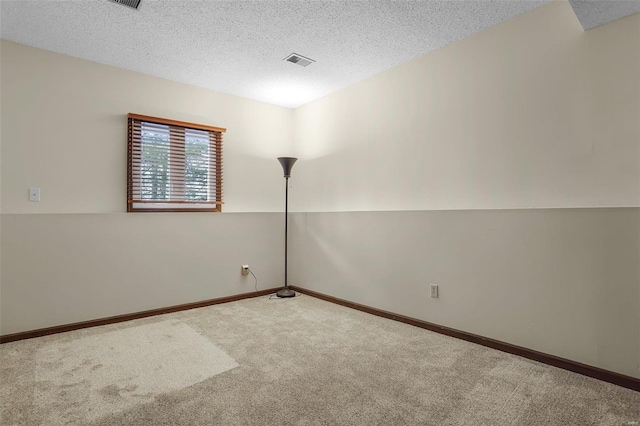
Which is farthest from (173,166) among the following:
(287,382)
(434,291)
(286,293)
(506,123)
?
(506,123)

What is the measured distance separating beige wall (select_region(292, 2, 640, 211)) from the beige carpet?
1.17 m

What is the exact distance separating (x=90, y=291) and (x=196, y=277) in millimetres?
952

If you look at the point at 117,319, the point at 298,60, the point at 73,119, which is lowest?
the point at 117,319

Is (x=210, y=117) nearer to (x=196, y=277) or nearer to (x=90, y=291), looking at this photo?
(x=196, y=277)

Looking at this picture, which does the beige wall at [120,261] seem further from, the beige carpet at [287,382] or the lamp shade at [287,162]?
the lamp shade at [287,162]

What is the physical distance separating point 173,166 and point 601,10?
365 centimetres

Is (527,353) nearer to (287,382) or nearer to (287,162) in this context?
(287,382)

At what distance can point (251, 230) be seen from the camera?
4137 mm

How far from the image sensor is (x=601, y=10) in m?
2.03

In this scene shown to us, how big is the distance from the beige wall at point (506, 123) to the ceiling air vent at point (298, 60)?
0.72m

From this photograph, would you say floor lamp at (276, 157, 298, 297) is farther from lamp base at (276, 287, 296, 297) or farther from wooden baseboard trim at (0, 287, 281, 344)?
wooden baseboard trim at (0, 287, 281, 344)

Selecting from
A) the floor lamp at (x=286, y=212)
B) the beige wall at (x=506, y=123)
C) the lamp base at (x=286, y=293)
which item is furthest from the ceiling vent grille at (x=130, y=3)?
the lamp base at (x=286, y=293)

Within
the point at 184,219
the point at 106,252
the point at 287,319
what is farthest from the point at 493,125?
the point at 106,252

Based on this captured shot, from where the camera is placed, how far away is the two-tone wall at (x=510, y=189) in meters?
2.08
